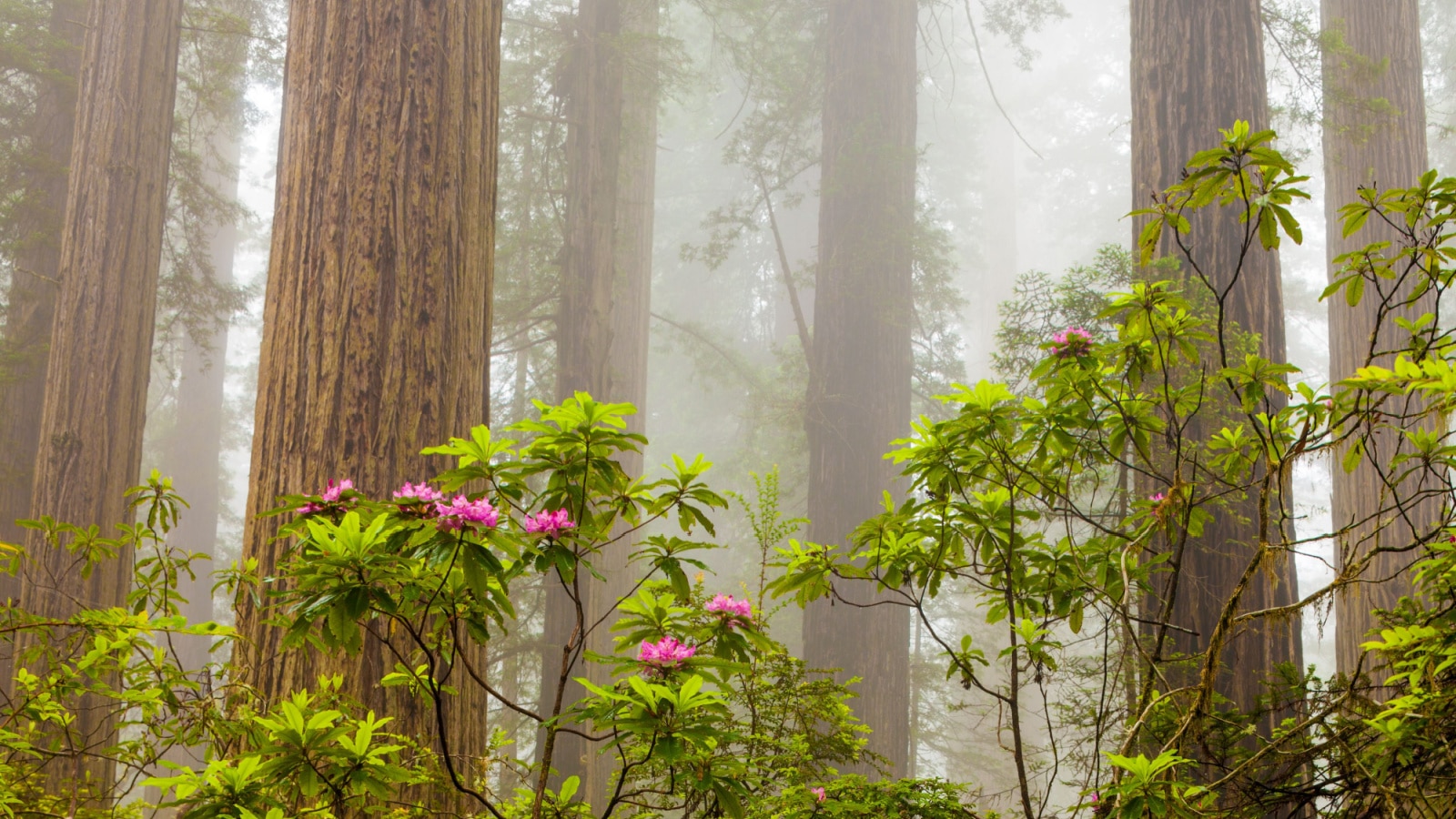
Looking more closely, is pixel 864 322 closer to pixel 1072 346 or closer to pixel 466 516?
pixel 1072 346

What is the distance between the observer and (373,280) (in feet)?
9.33

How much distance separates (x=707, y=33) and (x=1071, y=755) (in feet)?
68.5

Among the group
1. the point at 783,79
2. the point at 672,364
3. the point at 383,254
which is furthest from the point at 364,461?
the point at 672,364

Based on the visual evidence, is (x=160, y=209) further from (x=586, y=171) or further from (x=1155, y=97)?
(x=1155, y=97)

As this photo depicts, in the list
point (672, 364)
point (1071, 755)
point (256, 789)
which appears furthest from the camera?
point (672, 364)

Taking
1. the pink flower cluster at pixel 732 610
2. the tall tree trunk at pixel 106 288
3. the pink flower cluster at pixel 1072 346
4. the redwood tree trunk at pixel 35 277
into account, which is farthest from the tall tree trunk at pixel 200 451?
the pink flower cluster at pixel 1072 346

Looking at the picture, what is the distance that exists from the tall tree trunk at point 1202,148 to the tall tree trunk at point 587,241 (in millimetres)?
4899

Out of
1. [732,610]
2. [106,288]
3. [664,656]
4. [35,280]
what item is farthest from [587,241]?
[664,656]

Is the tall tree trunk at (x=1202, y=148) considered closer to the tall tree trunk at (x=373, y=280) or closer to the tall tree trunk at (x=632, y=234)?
the tall tree trunk at (x=373, y=280)

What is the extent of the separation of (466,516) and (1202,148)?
3.98 meters

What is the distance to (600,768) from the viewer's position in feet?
29.3

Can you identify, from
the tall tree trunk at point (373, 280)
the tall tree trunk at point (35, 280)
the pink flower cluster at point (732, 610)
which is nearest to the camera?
the pink flower cluster at point (732, 610)

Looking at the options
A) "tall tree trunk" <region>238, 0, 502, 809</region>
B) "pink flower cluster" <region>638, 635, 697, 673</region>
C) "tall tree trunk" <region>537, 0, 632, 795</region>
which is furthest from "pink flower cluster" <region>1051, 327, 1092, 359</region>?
"tall tree trunk" <region>537, 0, 632, 795</region>

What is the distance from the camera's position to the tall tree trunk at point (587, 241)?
795 cm
